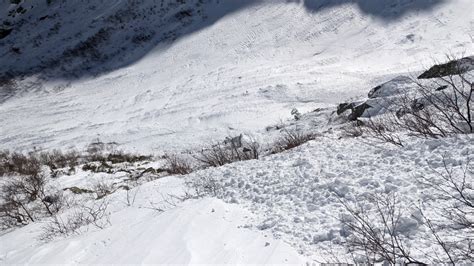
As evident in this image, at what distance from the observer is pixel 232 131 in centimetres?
1283

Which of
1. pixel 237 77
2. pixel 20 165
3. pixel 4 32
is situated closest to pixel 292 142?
pixel 20 165

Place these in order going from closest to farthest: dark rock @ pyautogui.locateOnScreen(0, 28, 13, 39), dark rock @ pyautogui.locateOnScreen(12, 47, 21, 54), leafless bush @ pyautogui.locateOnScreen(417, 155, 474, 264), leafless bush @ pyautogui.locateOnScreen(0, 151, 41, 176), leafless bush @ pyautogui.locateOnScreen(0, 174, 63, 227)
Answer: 1. leafless bush @ pyautogui.locateOnScreen(417, 155, 474, 264)
2. leafless bush @ pyautogui.locateOnScreen(0, 174, 63, 227)
3. leafless bush @ pyautogui.locateOnScreen(0, 151, 41, 176)
4. dark rock @ pyautogui.locateOnScreen(12, 47, 21, 54)
5. dark rock @ pyautogui.locateOnScreen(0, 28, 13, 39)

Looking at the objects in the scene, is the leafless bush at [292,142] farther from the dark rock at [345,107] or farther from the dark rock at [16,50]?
the dark rock at [16,50]

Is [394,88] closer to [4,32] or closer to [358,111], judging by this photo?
[358,111]

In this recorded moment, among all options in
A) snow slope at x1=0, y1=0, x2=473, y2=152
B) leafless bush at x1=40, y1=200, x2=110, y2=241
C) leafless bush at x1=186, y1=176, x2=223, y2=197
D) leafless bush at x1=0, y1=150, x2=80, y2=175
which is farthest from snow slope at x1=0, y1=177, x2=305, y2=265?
snow slope at x1=0, y1=0, x2=473, y2=152

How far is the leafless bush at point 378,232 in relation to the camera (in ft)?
7.94

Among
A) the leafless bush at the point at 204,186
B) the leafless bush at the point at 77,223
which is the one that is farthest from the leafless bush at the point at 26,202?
the leafless bush at the point at 204,186

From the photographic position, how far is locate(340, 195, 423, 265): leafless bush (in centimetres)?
242

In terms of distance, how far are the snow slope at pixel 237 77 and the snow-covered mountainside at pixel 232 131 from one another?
0.09 m

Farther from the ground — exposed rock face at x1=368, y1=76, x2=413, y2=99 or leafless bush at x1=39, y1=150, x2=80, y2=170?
leafless bush at x1=39, y1=150, x2=80, y2=170

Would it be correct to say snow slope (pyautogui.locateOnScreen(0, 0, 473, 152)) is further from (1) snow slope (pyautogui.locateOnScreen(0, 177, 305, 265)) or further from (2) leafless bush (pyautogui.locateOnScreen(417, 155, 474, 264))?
(2) leafless bush (pyautogui.locateOnScreen(417, 155, 474, 264))

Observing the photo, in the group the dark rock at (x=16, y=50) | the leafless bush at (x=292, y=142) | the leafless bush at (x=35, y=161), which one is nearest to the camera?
the leafless bush at (x=292, y=142)

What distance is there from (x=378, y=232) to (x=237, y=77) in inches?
552

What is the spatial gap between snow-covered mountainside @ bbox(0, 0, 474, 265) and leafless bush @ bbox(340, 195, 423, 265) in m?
0.02
